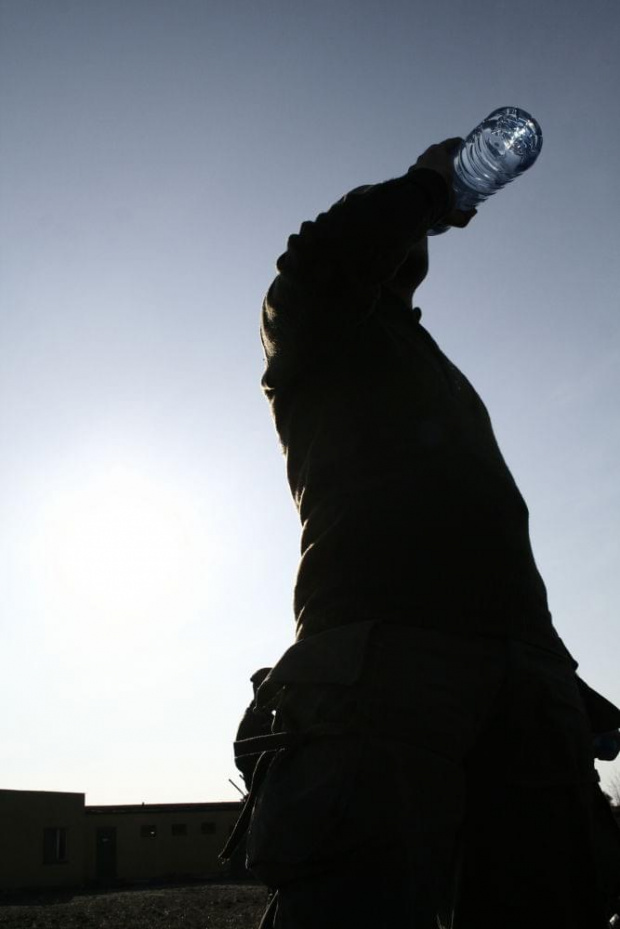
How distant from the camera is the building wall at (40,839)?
33500mm

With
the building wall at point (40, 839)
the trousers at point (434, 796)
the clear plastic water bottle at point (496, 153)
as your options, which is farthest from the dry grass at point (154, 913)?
the clear plastic water bottle at point (496, 153)

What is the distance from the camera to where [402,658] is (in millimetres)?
1753

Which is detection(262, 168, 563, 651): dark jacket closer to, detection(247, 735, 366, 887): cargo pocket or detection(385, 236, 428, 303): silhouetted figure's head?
detection(247, 735, 366, 887): cargo pocket

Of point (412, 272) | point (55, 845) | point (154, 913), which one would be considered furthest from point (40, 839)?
point (412, 272)

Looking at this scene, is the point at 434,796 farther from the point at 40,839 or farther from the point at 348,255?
the point at 40,839

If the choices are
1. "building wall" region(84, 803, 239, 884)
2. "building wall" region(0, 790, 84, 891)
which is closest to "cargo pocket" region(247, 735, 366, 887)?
"building wall" region(0, 790, 84, 891)

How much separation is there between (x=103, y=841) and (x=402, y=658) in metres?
41.3

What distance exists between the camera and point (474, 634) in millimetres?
1844

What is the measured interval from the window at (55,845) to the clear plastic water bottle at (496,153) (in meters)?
38.9

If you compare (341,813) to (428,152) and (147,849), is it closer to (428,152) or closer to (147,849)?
(428,152)

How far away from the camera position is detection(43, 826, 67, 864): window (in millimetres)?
34719

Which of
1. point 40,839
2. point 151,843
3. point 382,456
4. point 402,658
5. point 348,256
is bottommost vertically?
point 151,843

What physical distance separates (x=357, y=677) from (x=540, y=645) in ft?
1.81

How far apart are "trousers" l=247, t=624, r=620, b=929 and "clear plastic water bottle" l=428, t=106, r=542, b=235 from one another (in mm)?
1695
